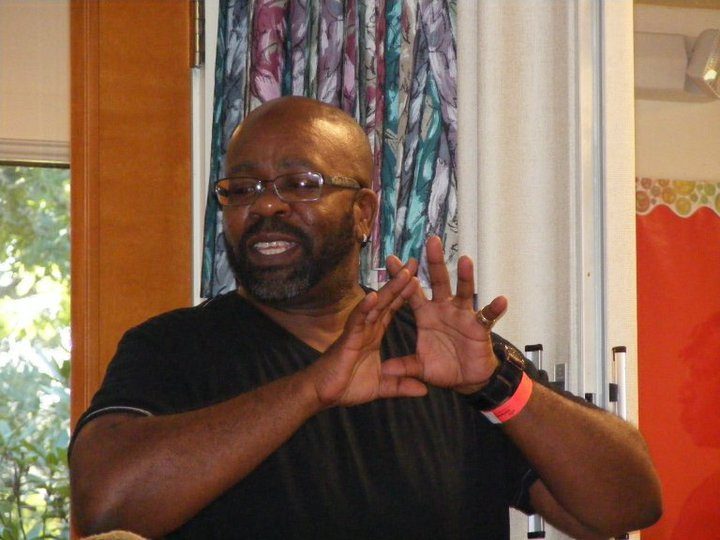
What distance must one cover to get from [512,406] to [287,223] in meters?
0.45

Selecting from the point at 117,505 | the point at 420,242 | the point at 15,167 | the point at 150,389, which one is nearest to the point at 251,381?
the point at 150,389

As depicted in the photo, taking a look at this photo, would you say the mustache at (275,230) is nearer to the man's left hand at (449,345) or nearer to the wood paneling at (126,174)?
the man's left hand at (449,345)

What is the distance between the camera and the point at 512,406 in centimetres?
139

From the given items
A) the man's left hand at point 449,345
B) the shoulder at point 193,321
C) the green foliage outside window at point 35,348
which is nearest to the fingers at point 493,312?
the man's left hand at point 449,345

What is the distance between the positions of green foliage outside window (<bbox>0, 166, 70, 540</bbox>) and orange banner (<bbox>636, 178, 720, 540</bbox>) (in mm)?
1604

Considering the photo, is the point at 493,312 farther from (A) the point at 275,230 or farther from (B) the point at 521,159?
(B) the point at 521,159

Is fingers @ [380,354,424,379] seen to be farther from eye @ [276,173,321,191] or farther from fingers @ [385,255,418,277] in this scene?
eye @ [276,173,321,191]

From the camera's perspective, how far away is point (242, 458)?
1246 millimetres

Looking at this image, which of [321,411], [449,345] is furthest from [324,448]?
[449,345]

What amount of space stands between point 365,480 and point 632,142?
2.90ft

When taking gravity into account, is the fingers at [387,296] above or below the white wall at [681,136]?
below

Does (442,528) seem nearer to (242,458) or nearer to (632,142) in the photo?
(242,458)

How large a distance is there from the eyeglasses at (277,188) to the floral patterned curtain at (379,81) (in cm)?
42

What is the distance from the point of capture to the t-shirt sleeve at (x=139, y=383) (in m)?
1.32
